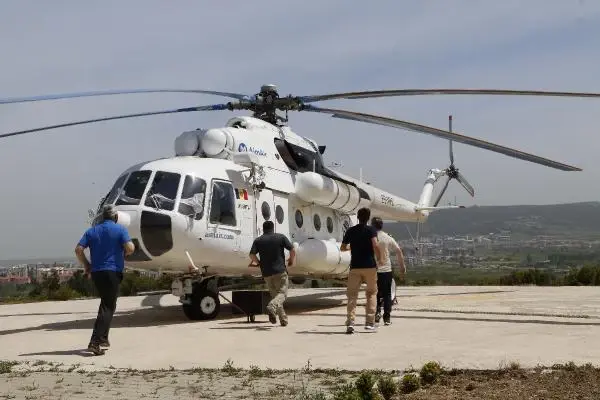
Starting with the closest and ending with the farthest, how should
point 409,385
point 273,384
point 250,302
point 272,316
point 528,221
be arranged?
point 409,385, point 273,384, point 272,316, point 250,302, point 528,221

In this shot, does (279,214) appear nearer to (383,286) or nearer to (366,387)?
(383,286)

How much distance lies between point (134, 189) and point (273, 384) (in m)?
6.38

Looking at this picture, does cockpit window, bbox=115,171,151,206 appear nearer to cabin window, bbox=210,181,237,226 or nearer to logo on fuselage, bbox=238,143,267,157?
cabin window, bbox=210,181,237,226

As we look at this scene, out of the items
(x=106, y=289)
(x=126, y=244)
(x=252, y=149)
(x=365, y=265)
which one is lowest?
(x=106, y=289)

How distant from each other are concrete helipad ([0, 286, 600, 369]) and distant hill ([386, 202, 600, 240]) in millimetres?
108663

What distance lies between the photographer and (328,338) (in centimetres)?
947

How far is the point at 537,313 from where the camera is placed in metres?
12.3

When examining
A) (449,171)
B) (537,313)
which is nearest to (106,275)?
(537,313)

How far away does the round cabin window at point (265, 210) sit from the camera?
13.4 m

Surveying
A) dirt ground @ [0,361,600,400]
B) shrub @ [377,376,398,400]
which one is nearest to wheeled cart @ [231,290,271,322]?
dirt ground @ [0,361,600,400]

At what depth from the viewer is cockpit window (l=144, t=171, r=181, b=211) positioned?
38.1ft

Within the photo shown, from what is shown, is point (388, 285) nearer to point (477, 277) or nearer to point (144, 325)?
point (144, 325)

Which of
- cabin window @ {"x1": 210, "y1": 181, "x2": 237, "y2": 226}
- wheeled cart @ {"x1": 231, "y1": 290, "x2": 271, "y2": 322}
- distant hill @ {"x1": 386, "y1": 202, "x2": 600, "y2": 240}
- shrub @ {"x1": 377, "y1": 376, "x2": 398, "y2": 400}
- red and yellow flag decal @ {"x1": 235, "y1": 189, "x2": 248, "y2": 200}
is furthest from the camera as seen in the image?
distant hill @ {"x1": 386, "y1": 202, "x2": 600, "y2": 240}

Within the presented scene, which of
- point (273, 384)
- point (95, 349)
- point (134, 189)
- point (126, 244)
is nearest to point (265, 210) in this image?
point (134, 189)
